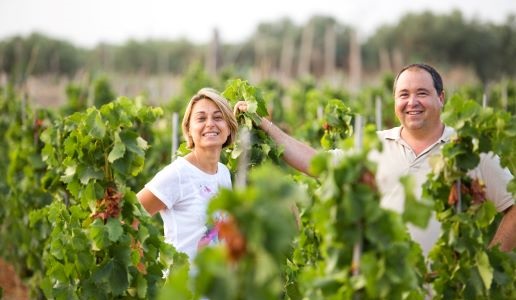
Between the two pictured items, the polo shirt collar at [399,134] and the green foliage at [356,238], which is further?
the polo shirt collar at [399,134]

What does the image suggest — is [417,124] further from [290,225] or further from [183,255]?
[290,225]

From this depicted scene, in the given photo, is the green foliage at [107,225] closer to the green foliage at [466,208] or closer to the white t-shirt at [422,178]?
the white t-shirt at [422,178]

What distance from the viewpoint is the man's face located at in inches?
143

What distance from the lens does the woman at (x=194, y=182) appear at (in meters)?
3.48

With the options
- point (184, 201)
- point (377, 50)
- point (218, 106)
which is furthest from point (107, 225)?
point (377, 50)

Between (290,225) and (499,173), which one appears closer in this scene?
(290,225)

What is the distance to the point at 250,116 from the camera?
12.7ft

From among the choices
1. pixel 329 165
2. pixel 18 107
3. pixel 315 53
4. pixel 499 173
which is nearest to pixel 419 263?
pixel 499 173

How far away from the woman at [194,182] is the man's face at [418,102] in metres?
0.93

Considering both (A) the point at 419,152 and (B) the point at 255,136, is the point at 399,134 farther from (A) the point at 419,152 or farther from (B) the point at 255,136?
(B) the point at 255,136

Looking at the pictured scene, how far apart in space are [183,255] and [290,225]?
4.85 ft

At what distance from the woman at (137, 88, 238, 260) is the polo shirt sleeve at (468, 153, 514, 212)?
51.9 inches

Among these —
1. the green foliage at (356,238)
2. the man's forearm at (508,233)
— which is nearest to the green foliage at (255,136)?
the man's forearm at (508,233)

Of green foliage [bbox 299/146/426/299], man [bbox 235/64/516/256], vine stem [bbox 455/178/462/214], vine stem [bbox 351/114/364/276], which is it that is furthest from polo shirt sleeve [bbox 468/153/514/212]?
vine stem [bbox 351/114/364/276]
